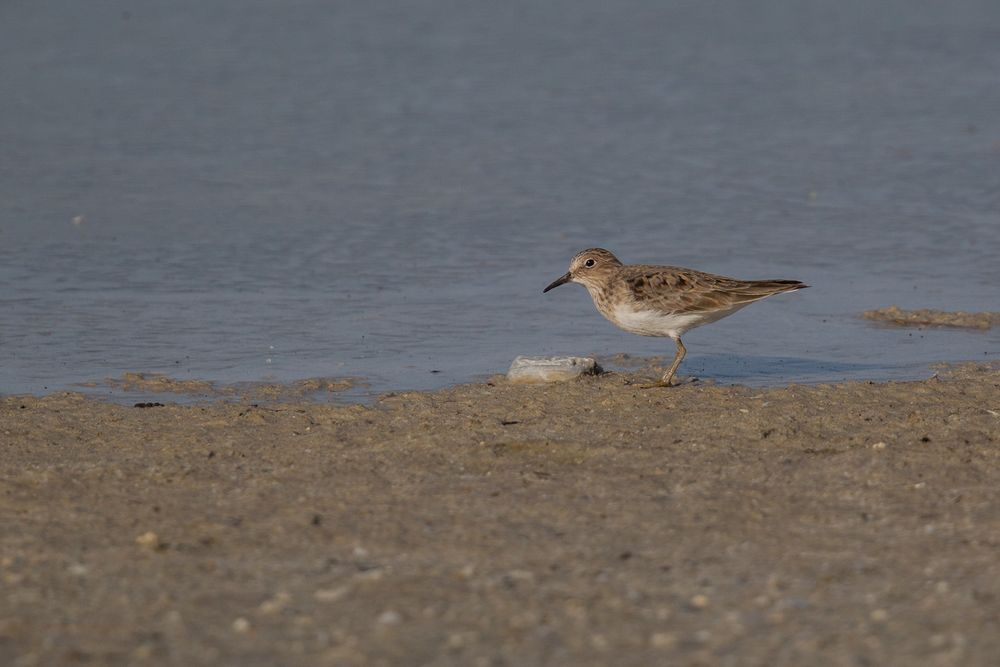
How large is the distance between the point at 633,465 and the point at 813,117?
1221 centimetres

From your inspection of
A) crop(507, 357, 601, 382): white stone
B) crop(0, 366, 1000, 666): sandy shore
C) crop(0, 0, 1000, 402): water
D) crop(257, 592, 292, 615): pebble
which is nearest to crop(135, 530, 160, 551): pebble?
crop(0, 366, 1000, 666): sandy shore

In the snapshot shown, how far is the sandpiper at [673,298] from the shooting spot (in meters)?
8.99

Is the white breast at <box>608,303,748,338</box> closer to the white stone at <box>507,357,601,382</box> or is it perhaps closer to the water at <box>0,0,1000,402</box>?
the white stone at <box>507,357,601,382</box>

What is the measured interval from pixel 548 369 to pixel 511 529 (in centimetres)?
292

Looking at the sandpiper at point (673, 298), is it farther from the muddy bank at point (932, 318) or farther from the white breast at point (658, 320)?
the muddy bank at point (932, 318)

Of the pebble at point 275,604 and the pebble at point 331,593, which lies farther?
the pebble at point 331,593

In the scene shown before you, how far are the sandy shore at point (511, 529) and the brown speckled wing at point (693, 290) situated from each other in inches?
29.1

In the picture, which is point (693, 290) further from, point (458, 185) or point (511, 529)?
point (458, 185)

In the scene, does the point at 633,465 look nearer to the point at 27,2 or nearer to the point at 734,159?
the point at 734,159

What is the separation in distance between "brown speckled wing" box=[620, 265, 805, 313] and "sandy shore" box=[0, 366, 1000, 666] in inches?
29.1

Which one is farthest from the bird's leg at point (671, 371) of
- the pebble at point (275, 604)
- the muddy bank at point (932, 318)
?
the pebble at point (275, 604)

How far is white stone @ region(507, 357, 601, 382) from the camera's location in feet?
28.7

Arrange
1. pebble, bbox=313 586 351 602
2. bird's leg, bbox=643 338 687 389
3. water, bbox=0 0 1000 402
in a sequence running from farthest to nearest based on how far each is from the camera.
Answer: water, bbox=0 0 1000 402 < bird's leg, bbox=643 338 687 389 < pebble, bbox=313 586 351 602

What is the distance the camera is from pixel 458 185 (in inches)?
579
